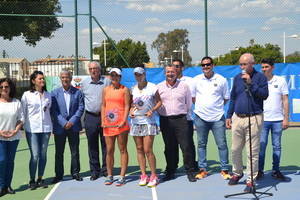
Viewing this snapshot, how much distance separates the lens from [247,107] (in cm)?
555

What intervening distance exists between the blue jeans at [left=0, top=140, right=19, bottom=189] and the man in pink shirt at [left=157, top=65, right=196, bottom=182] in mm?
2364

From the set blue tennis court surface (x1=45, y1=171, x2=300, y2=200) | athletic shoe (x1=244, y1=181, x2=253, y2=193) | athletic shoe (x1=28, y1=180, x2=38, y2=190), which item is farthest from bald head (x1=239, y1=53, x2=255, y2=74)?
athletic shoe (x1=28, y1=180, x2=38, y2=190)

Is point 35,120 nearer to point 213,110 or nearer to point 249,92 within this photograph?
point 213,110

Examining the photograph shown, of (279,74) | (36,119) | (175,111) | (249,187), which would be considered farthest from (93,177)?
(279,74)

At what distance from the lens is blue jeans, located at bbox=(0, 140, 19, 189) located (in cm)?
574

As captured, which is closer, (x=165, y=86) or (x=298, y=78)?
(x=165, y=86)

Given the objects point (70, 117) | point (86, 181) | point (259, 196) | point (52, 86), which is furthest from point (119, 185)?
point (52, 86)

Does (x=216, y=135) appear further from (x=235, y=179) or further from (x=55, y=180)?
(x=55, y=180)

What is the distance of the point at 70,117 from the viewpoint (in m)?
6.30

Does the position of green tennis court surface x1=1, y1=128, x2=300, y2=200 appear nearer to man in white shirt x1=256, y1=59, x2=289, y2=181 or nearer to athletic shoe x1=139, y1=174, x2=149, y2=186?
athletic shoe x1=139, y1=174, x2=149, y2=186

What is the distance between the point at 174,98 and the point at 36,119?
2.17m

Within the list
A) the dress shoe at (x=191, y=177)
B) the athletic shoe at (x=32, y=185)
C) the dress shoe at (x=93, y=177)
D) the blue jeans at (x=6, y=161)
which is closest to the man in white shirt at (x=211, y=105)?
the dress shoe at (x=191, y=177)

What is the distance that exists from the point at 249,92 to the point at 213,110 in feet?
3.55

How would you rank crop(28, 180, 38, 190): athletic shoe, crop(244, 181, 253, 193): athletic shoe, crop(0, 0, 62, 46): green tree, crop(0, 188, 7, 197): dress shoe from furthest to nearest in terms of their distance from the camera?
crop(0, 0, 62, 46): green tree, crop(28, 180, 38, 190): athletic shoe, crop(0, 188, 7, 197): dress shoe, crop(244, 181, 253, 193): athletic shoe
